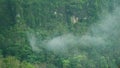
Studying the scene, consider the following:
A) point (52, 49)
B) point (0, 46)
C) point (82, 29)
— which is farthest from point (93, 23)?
point (0, 46)

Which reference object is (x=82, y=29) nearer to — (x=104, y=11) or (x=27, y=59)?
(x=104, y=11)

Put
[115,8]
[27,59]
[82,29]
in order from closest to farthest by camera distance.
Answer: [27,59] < [82,29] < [115,8]

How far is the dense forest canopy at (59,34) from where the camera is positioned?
26.1 m

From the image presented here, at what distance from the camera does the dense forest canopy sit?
Answer: 26062 millimetres

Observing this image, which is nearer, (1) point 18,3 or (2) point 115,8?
(1) point 18,3

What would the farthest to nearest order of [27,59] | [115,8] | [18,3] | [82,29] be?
[115,8] → [82,29] → [18,3] → [27,59]

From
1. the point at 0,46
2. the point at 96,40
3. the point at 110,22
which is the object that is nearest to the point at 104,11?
the point at 110,22

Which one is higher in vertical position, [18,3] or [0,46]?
[18,3]

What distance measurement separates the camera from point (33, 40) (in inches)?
1060

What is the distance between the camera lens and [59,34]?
2828cm

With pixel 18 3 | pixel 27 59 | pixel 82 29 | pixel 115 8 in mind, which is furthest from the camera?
pixel 115 8

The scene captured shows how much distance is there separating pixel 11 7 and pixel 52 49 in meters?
3.43

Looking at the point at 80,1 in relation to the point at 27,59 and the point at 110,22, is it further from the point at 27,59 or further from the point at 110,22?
the point at 27,59

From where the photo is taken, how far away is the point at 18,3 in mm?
27531
